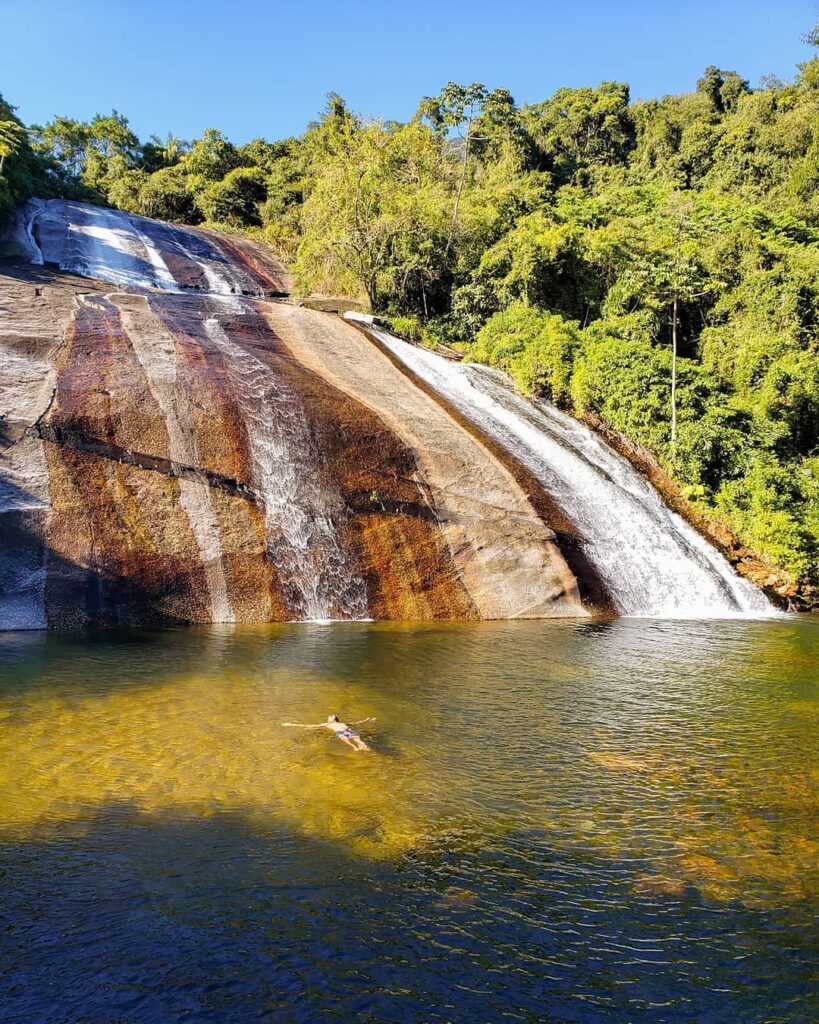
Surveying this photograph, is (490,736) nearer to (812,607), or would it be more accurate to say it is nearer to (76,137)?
(812,607)

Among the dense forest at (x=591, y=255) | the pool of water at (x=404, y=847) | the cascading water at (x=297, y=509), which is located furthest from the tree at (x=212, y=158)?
the pool of water at (x=404, y=847)

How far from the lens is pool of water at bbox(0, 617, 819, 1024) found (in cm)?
464

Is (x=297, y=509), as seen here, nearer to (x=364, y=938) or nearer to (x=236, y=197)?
(x=364, y=938)

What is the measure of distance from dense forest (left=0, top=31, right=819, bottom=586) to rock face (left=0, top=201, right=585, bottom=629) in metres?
7.68

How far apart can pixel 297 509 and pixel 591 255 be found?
21.8 metres

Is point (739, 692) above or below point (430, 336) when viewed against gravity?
below

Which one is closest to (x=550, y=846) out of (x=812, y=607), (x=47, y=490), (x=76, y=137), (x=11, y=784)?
(x=11, y=784)

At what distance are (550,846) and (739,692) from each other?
19.5 ft

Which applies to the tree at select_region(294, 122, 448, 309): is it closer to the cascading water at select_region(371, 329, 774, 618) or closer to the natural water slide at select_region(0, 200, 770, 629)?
the cascading water at select_region(371, 329, 774, 618)

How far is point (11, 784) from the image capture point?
716 centimetres

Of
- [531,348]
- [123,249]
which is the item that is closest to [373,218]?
[531,348]

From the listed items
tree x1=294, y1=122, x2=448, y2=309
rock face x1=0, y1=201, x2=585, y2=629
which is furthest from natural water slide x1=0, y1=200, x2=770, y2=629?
tree x1=294, y1=122, x2=448, y2=309

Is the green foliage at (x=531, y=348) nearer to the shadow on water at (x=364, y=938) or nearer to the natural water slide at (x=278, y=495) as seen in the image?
the natural water slide at (x=278, y=495)

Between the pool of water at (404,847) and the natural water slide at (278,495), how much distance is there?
3.75m
